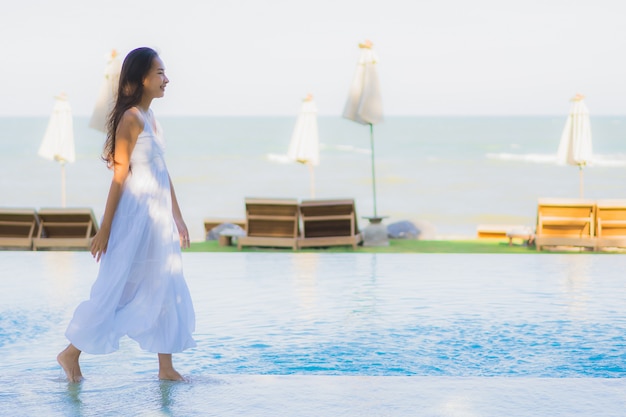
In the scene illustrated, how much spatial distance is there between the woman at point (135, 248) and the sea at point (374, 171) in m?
10.1

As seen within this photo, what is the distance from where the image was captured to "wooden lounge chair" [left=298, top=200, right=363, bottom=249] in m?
11.5

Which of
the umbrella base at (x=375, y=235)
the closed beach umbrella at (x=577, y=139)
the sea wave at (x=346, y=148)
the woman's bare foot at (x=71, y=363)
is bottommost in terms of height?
the woman's bare foot at (x=71, y=363)

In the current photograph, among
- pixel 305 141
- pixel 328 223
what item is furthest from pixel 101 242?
pixel 305 141

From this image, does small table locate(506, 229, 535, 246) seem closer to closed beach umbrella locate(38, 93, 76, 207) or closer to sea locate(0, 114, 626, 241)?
sea locate(0, 114, 626, 241)

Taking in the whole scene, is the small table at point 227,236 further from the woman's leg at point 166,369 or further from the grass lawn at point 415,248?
the woman's leg at point 166,369

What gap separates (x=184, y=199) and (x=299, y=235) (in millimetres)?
24482

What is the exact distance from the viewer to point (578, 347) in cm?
559

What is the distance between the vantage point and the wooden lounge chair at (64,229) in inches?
446

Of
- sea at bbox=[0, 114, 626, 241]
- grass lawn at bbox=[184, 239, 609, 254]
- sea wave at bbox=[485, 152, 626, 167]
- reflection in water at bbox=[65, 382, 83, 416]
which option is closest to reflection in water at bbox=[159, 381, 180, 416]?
reflection in water at bbox=[65, 382, 83, 416]

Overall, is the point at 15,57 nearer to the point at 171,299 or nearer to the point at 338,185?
the point at 338,185

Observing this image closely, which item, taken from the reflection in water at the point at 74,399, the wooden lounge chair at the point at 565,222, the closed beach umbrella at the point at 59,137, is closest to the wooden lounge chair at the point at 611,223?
the wooden lounge chair at the point at 565,222

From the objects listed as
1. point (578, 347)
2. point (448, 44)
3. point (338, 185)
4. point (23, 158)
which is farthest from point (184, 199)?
point (578, 347)

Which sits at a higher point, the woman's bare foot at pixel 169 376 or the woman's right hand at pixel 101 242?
the woman's right hand at pixel 101 242

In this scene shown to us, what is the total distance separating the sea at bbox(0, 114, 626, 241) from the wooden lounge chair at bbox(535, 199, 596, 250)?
104 inches
